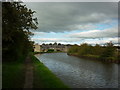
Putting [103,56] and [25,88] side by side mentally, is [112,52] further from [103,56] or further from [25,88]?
[25,88]

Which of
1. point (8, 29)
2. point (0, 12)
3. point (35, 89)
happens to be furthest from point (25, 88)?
point (0, 12)

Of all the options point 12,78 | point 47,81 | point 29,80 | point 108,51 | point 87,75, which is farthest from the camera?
point 108,51

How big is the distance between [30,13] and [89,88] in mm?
12342

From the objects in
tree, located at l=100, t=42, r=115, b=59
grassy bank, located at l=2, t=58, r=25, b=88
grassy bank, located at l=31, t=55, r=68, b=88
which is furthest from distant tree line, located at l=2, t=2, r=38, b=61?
tree, located at l=100, t=42, r=115, b=59

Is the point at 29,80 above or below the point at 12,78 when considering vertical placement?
below

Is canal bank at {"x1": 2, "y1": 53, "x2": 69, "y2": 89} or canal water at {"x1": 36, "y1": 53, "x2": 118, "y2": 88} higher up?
canal bank at {"x1": 2, "y1": 53, "x2": 69, "y2": 89}

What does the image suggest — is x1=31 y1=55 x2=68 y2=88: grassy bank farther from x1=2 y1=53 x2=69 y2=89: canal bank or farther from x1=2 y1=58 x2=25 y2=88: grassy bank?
x1=2 y1=58 x2=25 y2=88: grassy bank

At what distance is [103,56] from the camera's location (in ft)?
144

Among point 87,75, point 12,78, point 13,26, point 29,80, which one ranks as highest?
point 13,26

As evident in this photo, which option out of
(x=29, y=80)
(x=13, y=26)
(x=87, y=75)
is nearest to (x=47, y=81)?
(x=29, y=80)

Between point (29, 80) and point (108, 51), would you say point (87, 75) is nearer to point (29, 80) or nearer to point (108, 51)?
point (29, 80)

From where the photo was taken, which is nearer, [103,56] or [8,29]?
[8,29]

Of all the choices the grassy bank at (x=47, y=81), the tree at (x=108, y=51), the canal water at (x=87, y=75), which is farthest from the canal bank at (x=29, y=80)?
the tree at (x=108, y=51)

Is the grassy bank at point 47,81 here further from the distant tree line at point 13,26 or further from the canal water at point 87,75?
the distant tree line at point 13,26
